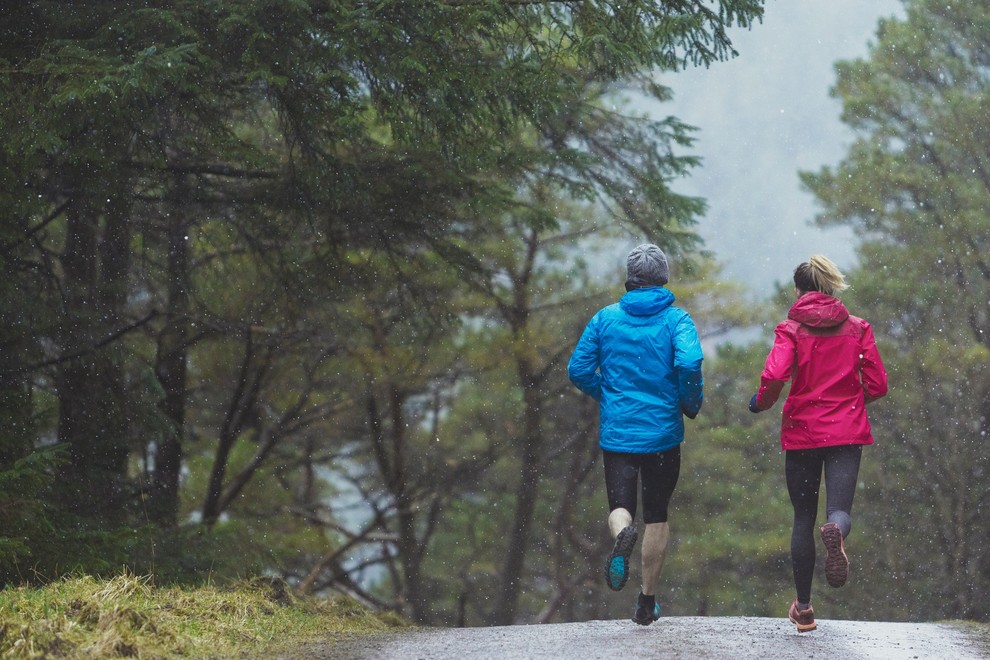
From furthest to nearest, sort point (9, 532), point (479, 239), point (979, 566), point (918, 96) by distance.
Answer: point (918, 96) < point (979, 566) < point (479, 239) < point (9, 532)

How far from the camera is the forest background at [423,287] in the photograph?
250 inches

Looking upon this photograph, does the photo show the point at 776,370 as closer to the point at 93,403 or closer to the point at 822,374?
the point at 822,374

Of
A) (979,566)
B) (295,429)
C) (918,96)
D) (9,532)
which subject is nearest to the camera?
(9,532)

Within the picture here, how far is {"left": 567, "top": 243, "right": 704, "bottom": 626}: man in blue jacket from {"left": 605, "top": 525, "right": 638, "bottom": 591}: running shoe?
16cm

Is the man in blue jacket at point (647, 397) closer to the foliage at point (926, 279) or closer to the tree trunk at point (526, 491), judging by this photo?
the tree trunk at point (526, 491)

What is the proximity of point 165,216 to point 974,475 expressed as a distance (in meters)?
15.6

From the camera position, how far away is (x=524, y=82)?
6.51 meters

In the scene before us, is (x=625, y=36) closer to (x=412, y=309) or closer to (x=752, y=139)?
(x=412, y=309)

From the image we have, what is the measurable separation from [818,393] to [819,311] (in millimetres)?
413

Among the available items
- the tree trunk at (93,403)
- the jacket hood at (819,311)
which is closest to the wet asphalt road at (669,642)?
the jacket hood at (819,311)

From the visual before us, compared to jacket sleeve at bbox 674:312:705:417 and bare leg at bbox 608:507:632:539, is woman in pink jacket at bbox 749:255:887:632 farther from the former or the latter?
bare leg at bbox 608:507:632:539

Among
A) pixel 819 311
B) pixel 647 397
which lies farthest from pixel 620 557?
pixel 819 311

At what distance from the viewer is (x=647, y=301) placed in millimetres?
5141


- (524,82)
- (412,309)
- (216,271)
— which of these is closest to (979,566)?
(412,309)
